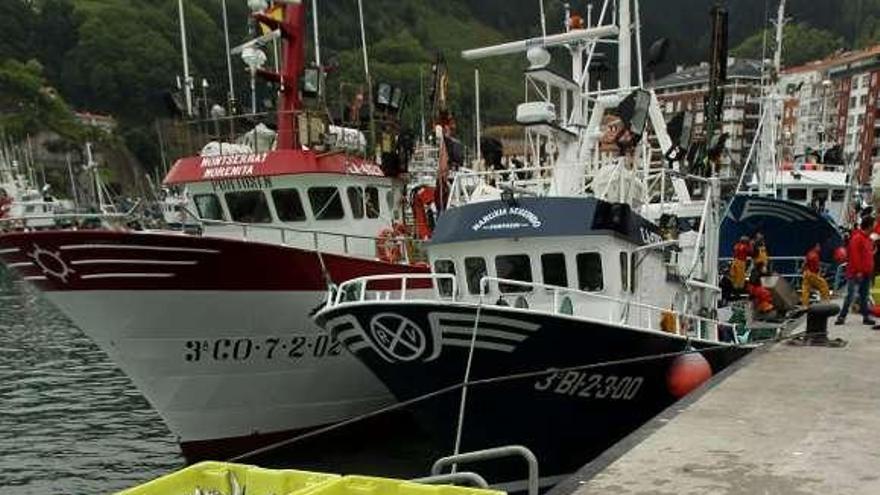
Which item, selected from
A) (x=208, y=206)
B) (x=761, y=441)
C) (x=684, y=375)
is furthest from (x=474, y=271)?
(x=208, y=206)

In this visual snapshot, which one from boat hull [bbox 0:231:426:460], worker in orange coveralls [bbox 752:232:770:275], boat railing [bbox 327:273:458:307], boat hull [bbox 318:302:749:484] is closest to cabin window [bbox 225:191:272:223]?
boat hull [bbox 0:231:426:460]

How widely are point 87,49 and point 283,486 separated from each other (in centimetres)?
10254

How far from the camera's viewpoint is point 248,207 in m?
14.0

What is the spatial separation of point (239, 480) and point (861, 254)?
11.2 metres

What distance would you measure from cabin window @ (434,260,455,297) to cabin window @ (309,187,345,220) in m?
3.05

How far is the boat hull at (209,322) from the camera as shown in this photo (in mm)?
11305

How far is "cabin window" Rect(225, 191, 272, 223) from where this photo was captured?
1388 cm

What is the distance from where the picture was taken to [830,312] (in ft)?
39.2

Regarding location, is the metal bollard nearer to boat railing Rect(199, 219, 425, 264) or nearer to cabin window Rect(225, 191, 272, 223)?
boat railing Rect(199, 219, 425, 264)

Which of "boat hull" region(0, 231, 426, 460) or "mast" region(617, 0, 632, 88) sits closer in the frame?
"boat hull" region(0, 231, 426, 460)

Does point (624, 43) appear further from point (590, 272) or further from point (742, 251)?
point (742, 251)

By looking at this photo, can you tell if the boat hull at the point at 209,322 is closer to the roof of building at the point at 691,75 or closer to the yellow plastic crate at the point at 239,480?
the yellow plastic crate at the point at 239,480

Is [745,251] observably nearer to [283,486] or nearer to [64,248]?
[64,248]

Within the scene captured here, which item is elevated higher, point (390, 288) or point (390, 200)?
point (390, 200)
